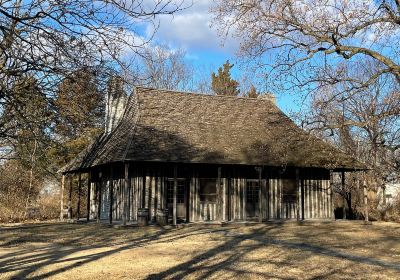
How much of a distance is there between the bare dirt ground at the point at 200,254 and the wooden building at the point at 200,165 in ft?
11.6

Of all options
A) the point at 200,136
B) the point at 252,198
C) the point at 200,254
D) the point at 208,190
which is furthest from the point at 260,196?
the point at 200,254

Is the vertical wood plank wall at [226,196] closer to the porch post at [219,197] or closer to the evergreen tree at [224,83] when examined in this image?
the porch post at [219,197]

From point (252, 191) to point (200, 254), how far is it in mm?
13297

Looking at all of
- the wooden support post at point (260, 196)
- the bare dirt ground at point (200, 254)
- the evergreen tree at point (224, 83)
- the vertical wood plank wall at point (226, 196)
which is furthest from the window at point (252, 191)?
the evergreen tree at point (224, 83)

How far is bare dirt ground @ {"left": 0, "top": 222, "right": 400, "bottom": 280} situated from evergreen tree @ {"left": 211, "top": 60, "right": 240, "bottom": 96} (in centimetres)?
3051

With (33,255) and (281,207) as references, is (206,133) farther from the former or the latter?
(33,255)

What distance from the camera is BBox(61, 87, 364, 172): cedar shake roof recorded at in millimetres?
23047

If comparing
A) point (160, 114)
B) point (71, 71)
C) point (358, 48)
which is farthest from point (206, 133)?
point (71, 71)

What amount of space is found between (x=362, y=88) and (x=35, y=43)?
402 inches

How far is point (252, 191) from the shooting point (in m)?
26.3

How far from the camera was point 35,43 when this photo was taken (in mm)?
6527

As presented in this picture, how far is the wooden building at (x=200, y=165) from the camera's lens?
23.4 meters

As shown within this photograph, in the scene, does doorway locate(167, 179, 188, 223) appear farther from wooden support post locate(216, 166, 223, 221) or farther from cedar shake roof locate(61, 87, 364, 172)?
cedar shake roof locate(61, 87, 364, 172)

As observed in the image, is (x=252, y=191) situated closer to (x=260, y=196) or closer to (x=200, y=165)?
(x=260, y=196)
